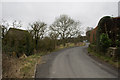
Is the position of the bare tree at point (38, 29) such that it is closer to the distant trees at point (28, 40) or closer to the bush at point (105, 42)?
the distant trees at point (28, 40)

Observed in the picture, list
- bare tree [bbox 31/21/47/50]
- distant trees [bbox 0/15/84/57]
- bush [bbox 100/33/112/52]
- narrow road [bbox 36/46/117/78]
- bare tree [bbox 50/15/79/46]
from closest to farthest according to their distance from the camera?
1. narrow road [bbox 36/46/117/78]
2. bush [bbox 100/33/112/52]
3. distant trees [bbox 0/15/84/57]
4. bare tree [bbox 31/21/47/50]
5. bare tree [bbox 50/15/79/46]

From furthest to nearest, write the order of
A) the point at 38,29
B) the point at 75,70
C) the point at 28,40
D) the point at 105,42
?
the point at 38,29 → the point at 28,40 → the point at 105,42 → the point at 75,70

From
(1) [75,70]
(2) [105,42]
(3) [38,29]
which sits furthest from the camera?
(3) [38,29]

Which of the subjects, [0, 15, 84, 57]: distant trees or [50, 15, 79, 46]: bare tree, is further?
[50, 15, 79, 46]: bare tree

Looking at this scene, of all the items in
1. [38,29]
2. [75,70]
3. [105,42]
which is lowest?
[75,70]

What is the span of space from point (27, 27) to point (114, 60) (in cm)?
1766

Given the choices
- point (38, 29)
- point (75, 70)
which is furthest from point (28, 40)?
point (75, 70)

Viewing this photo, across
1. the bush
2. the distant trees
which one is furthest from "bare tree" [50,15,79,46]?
the bush

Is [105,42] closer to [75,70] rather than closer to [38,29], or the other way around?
[75,70]

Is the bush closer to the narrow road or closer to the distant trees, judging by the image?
the narrow road

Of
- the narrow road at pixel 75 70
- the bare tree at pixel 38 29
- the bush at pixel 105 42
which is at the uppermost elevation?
the bare tree at pixel 38 29

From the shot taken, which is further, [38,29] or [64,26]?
[64,26]

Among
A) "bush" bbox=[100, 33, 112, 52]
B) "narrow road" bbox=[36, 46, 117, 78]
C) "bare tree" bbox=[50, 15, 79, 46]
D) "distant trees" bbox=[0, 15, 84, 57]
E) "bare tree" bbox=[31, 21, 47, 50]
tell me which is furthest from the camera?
"bare tree" bbox=[50, 15, 79, 46]

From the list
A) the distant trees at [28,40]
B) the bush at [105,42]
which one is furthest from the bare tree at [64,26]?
the bush at [105,42]
